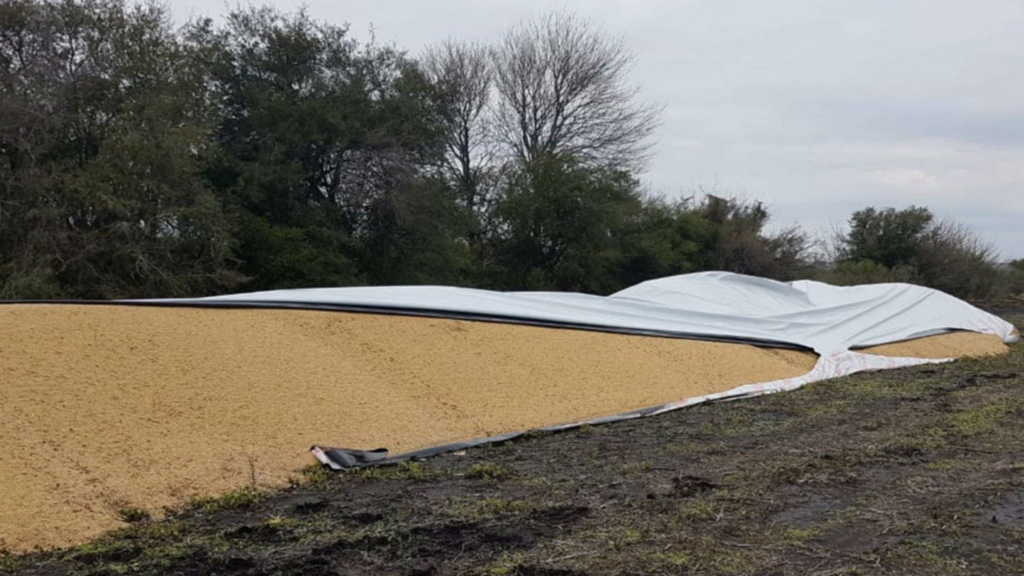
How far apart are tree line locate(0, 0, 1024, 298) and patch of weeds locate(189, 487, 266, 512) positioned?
27.2 feet

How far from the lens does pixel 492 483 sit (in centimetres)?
396

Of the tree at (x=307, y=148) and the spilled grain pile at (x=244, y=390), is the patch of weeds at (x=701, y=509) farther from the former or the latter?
the tree at (x=307, y=148)

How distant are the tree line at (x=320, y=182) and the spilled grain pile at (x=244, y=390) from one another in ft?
21.2

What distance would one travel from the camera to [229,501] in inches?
142

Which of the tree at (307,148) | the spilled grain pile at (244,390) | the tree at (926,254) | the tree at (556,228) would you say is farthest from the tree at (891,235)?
the spilled grain pile at (244,390)

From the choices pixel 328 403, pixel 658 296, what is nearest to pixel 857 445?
pixel 328 403

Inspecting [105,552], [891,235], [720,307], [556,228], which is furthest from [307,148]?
[891,235]

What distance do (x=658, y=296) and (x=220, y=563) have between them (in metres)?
7.95

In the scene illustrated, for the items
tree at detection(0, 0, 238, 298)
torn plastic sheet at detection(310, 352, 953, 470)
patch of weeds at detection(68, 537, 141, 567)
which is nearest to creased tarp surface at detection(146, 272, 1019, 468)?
torn plastic sheet at detection(310, 352, 953, 470)

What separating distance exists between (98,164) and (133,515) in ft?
30.6

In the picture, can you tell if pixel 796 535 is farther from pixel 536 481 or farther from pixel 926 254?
pixel 926 254

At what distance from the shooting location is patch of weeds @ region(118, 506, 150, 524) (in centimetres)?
331

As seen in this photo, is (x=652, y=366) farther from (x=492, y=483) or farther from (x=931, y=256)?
(x=931, y=256)

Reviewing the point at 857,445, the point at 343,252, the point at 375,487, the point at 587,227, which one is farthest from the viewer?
the point at 587,227
